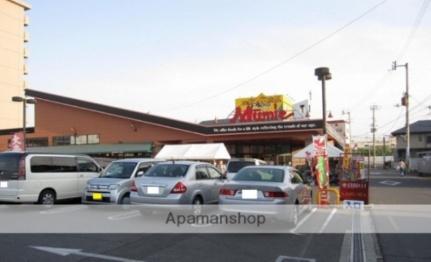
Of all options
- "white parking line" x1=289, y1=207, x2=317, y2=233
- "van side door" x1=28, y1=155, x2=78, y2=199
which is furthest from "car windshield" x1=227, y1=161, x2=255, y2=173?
"van side door" x1=28, y1=155, x2=78, y2=199

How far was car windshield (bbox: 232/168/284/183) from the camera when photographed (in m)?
11.6

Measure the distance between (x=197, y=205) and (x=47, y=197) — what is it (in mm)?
5340

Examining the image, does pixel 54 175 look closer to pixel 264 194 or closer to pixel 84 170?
pixel 84 170

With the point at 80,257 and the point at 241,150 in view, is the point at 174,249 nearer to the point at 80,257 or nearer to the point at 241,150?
the point at 80,257

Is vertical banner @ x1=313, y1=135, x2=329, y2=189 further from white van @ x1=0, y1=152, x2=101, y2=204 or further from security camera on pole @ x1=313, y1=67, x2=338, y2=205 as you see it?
white van @ x1=0, y1=152, x2=101, y2=204

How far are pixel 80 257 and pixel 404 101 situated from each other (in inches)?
1963

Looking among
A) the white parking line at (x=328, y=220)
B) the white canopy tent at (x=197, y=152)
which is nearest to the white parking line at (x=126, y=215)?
the white parking line at (x=328, y=220)

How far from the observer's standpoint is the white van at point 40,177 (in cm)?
1411

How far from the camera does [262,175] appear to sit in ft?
38.5

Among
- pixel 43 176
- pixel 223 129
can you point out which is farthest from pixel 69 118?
pixel 43 176

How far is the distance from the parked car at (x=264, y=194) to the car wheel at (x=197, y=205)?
4.31 feet

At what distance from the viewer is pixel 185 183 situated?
1212cm

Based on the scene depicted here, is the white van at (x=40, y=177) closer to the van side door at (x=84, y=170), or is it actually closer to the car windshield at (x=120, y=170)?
the van side door at (x=84, y=170)
